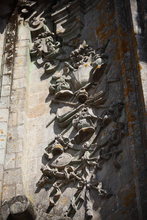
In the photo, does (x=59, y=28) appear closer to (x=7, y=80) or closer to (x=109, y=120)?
(x=7, y=80)

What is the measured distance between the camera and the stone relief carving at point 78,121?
274 inches

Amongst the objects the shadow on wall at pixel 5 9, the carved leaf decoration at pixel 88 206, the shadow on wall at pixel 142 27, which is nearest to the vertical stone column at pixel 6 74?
Answer: the shadow on wall at pixel 5 9

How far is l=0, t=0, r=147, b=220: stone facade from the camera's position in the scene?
6625mm

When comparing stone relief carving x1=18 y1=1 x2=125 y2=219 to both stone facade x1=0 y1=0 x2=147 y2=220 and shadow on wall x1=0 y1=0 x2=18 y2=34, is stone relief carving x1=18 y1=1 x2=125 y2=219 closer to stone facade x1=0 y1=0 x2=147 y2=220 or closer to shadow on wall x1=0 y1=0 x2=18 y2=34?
stone facade x1=0 y1=0 x2=147 y2=220

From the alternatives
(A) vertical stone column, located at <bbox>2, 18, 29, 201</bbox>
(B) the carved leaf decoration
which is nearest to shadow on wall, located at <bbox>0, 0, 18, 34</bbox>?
(A) vertical stone column, located at <bbox>2, 18, 29, 201</bbox>

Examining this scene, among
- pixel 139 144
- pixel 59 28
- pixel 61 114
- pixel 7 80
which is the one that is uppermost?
pixel 59 28

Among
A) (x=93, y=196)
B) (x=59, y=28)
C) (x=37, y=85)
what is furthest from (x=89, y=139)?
(x=59, y=28)

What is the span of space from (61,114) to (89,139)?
0.64 metres

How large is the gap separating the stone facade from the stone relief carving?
0.01 metres

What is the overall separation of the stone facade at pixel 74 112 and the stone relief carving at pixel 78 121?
12mm

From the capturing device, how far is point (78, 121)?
24.6ft

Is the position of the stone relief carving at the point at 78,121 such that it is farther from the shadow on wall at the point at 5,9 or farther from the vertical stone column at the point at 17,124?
the shadow on wall at the point at 5,9

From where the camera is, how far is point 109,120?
7.24 m

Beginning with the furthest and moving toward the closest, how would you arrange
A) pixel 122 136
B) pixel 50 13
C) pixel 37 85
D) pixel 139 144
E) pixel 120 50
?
pixel 50 13
pixel 37 85
pixel 120 50
pixel 122 136
pixel 139 144
